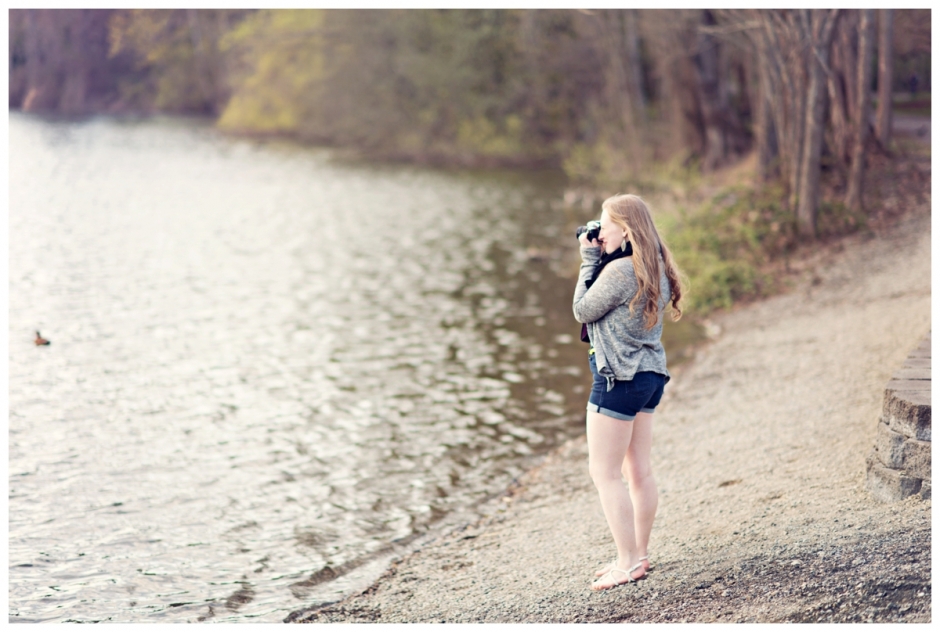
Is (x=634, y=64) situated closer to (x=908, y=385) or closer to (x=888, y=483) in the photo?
(x=908, y=385)

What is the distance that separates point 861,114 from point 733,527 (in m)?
→ 12.0

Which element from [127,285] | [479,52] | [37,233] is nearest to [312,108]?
[479,52]

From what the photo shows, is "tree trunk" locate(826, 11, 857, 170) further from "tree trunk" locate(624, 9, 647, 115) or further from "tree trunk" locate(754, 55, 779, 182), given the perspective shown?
"tree trunk" locate(624, 9, 647, 115)

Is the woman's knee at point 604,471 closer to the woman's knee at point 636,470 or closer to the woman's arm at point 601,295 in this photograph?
the woman's knee at point 636,470

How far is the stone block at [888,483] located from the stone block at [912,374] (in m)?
0.51

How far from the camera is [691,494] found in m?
6.89

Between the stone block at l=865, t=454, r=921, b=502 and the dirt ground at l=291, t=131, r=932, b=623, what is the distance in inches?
2.8

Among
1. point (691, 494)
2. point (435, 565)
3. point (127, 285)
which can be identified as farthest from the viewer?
point (127, 285)

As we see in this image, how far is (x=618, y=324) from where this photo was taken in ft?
15.5

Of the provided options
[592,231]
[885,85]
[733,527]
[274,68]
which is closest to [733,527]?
[733,527]

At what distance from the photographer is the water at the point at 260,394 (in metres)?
6.55
